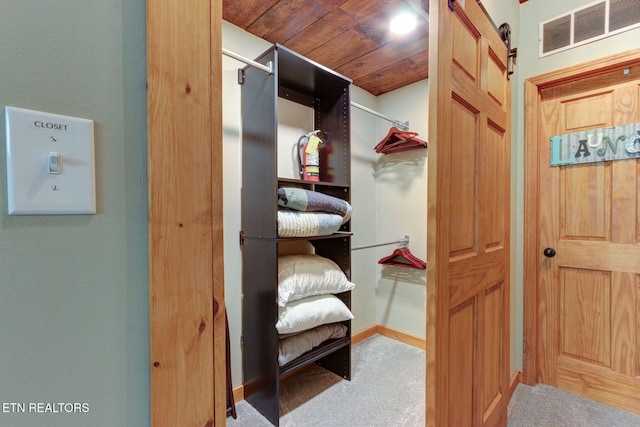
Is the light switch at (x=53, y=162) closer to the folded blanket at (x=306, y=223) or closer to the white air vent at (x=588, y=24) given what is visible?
the folded blanket at (x=306, y=223)

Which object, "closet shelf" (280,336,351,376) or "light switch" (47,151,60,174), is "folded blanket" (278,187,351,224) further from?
"light switch" (47,151,60,174)

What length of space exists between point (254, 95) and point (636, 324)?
271 cm

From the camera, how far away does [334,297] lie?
6.32 ft

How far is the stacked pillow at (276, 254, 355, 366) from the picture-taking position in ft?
5.41

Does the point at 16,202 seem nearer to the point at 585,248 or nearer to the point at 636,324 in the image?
the point at 585,248

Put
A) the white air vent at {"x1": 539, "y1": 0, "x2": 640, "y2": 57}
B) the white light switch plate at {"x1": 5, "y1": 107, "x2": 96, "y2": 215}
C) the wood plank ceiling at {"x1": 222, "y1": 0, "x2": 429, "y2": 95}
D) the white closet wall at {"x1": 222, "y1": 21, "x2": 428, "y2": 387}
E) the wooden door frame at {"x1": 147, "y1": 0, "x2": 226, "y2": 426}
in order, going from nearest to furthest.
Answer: the white light switch plate at {"x1": 5, "y1": 107, "x2": 96, "y2": 215} < the wooden door frame at {"x1": 147, "y1": 0, "x2": 226, "y2": 426} < the wood plank ceiling at {"x1": 222, "y1": 0, "x2": 429, "y2": 95} < the white air vent at {"x1": 539, "y1": 0, "x2": 640, "y2": 57} < the white closet wall at {"x1": 222, "y1": 21, "x2": 428, "y2": 387}

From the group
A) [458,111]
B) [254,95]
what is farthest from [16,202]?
[254,95]

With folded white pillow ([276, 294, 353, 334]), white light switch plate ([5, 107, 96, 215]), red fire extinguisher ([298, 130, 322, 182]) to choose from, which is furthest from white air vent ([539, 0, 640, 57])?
white light switch plate ([5, 107, 96, 215])

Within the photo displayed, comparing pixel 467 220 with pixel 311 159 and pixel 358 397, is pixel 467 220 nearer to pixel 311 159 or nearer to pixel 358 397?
pixel 311 159

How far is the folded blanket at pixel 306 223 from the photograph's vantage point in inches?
63.9

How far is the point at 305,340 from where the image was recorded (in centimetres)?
180

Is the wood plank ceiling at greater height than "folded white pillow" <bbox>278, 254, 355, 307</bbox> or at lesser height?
greater

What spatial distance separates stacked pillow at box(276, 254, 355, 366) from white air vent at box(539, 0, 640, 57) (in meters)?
2.10

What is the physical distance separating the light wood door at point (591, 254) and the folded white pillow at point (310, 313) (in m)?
1.43
